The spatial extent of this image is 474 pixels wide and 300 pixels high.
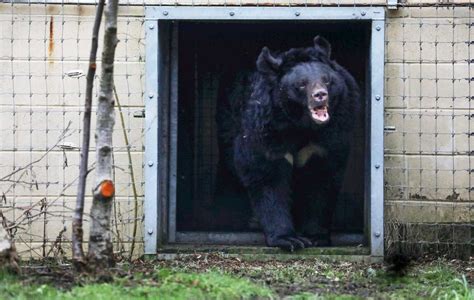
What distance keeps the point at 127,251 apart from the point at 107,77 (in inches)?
89.1

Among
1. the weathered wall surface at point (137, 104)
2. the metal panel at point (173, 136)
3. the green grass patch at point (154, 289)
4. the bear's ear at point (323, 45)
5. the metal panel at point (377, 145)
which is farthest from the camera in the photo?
the metal panel at point (173, 136)

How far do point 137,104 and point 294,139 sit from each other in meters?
1.35

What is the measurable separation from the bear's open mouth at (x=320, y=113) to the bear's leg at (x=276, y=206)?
0.56 metres

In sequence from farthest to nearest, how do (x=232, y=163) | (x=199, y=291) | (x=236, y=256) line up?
1. (x=232, y=163)
2. (x=236, y=256)
3. (x=199, y=291)

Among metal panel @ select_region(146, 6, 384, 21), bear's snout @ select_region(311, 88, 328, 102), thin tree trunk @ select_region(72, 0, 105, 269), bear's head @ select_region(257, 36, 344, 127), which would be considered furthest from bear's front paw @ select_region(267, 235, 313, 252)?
thin tree trunk @ select_region(72, 0, 105, 269)

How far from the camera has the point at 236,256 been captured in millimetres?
7855

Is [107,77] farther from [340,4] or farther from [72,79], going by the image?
[340,4]

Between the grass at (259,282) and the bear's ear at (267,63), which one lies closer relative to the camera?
the grass at (259,282)

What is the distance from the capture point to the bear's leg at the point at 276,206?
26.9 ft

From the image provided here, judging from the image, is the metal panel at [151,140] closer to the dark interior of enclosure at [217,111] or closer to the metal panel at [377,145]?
the dark interior of enclosure at [217,111]

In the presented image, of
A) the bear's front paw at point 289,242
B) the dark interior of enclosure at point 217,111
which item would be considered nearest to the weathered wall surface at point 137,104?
the bear's front paw at point 289,242

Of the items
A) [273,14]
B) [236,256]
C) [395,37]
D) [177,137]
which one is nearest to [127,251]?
[236,256]

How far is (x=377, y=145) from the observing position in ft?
25.7

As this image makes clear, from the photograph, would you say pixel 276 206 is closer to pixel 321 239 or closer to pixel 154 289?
pixel 321 239
